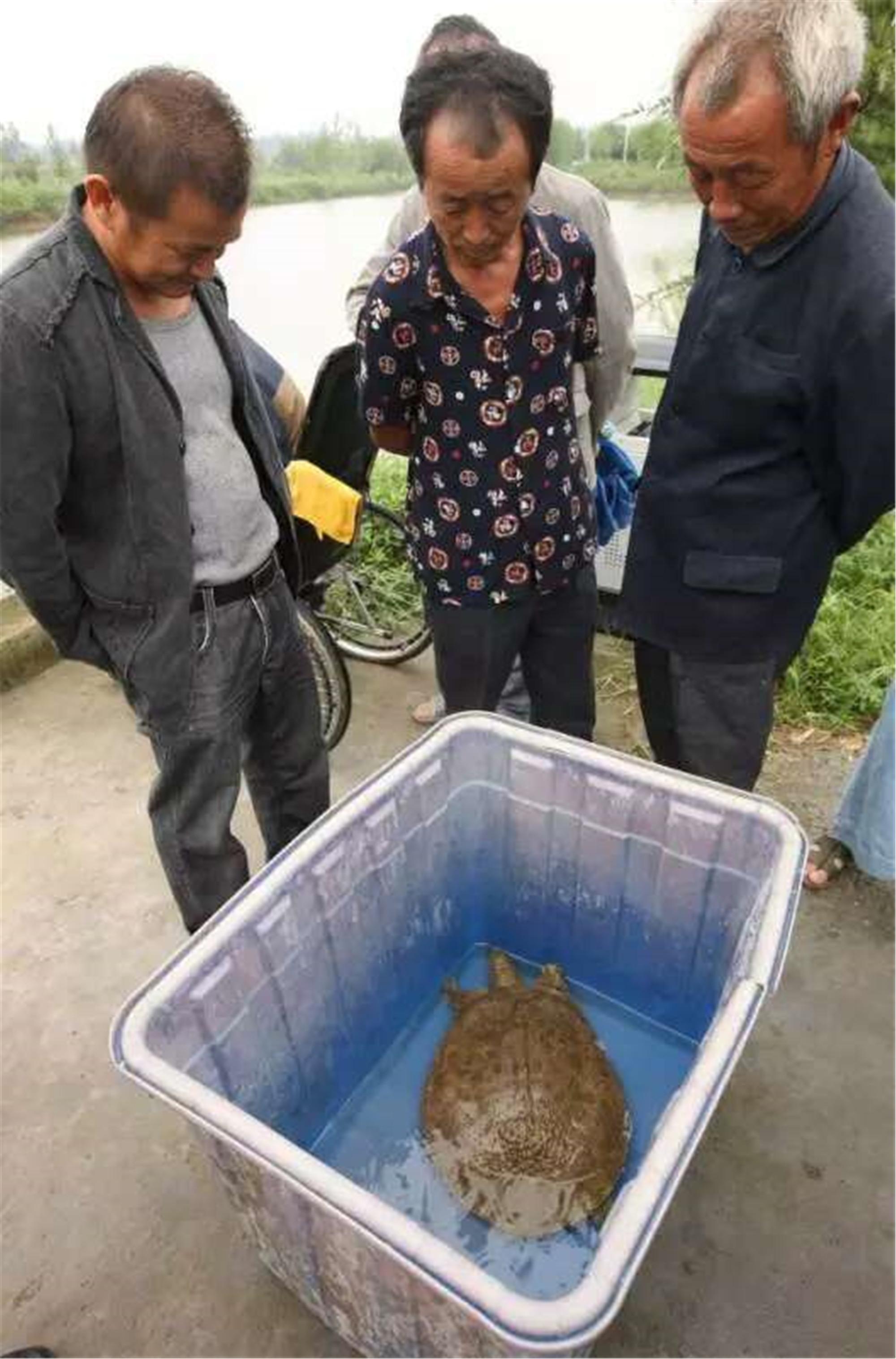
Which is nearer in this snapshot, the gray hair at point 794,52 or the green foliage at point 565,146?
the gray hair at point 794,52

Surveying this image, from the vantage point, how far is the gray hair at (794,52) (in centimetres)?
112

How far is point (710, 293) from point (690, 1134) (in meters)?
1.28

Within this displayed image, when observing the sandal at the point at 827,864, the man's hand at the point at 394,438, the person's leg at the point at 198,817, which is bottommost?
the sandal at the point at 827,864

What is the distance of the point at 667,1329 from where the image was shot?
1.45 m

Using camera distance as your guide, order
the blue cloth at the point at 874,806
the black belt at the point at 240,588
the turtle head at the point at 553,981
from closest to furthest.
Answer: the black belt at the point at 240,588
the turtle head at the point at 553,981
the blue cloth at the point at 874,806

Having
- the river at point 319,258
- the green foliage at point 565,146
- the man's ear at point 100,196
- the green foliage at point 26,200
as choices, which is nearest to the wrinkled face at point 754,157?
the man's ear at point 100,196

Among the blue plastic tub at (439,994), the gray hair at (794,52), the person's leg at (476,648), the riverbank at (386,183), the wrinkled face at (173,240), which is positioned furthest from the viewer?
the riverbank at (386,183)

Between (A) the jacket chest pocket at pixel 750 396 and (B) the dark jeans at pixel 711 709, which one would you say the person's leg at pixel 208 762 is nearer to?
(B) the dark jeans at pixel 711 709

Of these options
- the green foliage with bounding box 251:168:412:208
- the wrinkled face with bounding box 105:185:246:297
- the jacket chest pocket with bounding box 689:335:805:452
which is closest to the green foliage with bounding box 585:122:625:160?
the green foliage with bounding box 251:168:412:208

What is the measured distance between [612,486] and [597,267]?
0.61 metres

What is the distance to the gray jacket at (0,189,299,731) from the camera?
1239 mm

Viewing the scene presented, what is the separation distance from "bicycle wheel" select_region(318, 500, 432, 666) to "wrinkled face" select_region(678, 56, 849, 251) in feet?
5.92

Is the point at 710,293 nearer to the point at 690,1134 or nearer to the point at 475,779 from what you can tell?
the point at 475,779

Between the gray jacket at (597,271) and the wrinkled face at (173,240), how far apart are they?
71cm
